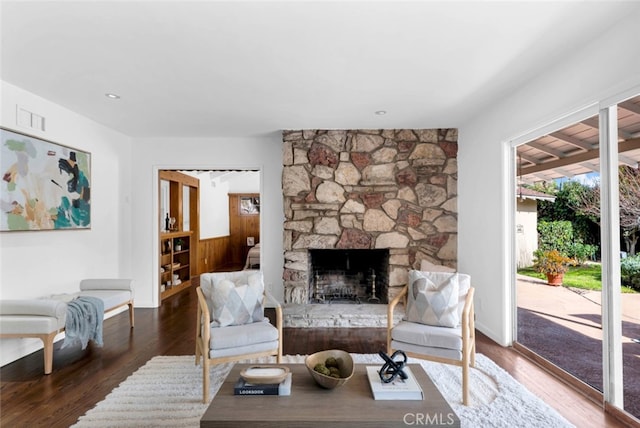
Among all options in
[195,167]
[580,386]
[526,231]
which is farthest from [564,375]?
[195,167]

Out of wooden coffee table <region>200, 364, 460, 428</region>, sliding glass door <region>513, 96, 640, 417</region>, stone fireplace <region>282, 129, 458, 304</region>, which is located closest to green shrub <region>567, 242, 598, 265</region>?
sliding glass door <region>513, 96, 640, 417</region>

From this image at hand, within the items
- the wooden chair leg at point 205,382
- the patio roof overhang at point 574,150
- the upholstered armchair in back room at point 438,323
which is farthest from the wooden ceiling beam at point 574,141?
the wooden chair leg at point 205,382

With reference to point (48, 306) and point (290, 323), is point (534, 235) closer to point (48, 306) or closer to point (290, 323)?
point (290, 323)

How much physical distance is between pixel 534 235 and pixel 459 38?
2.00 metres

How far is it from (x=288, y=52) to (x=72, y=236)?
131 inches

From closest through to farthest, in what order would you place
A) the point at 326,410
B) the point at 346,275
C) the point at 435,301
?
the point at 326,410
the point at 435,301
the point at 346,275

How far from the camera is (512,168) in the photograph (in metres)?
3.49

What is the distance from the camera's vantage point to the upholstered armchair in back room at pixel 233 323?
7.97 ft

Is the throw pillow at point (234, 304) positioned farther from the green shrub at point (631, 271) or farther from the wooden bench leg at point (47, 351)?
the green shrub at point (631, 271)

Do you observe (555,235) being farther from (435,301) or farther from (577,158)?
(435,301)

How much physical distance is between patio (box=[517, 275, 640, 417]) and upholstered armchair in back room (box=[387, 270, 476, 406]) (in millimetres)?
737

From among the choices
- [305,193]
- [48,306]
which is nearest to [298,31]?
[305,193]

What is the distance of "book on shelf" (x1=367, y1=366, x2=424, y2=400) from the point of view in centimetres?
174

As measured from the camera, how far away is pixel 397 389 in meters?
1.78
